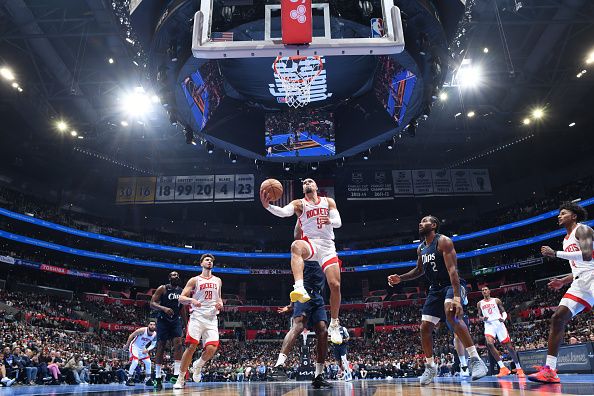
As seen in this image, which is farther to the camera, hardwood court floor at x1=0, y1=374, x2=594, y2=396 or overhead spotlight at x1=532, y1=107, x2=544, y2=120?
overhead spotlight at x1=532, y1=107, x2=544, y2=120

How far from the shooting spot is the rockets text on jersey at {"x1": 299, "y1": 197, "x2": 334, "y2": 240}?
5.57m

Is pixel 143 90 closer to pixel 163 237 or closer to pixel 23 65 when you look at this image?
pixel 23 65

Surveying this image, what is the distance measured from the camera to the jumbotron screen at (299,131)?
16.0 meters

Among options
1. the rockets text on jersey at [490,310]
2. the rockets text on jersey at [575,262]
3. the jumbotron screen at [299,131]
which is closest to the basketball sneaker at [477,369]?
the rockets text on jersey at [575,262]

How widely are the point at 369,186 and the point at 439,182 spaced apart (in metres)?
5.53

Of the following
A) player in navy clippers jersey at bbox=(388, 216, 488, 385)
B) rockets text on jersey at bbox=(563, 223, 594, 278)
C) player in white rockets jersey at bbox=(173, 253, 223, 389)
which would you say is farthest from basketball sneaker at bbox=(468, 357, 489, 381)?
player in white rockets jersey at bbox=(173, 253, 223, 389)

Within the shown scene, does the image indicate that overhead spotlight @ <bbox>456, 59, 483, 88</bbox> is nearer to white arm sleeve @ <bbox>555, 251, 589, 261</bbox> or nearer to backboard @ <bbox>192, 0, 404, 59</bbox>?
backboard @ <bbox>192, 0, 404, 59</bbox>

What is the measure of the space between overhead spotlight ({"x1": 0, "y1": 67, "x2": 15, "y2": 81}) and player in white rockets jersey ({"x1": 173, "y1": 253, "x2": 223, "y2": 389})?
20.6 m

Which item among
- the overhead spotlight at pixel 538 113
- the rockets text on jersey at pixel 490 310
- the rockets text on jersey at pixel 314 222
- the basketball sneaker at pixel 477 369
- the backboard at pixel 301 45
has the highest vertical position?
the overhead spotlight at pixel 538 113

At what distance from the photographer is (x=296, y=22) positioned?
22.3 feet

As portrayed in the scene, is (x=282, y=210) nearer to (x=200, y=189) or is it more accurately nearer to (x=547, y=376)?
(x=547, y=376)

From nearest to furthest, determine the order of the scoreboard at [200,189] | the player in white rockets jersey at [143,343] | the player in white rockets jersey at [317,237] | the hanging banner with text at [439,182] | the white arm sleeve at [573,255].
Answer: the player in white rockets jersey at [317,237], the white arm sleeve at [573,255], the player in white rockets jersey at [143,343], the hanging banner with text at [439,182], the scoreboard at [200,189]

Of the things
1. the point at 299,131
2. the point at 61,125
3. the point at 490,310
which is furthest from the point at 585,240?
the point at 61,125

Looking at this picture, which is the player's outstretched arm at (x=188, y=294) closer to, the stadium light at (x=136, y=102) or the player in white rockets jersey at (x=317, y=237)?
the player in white rockets jersey at (x=317, y=237)
